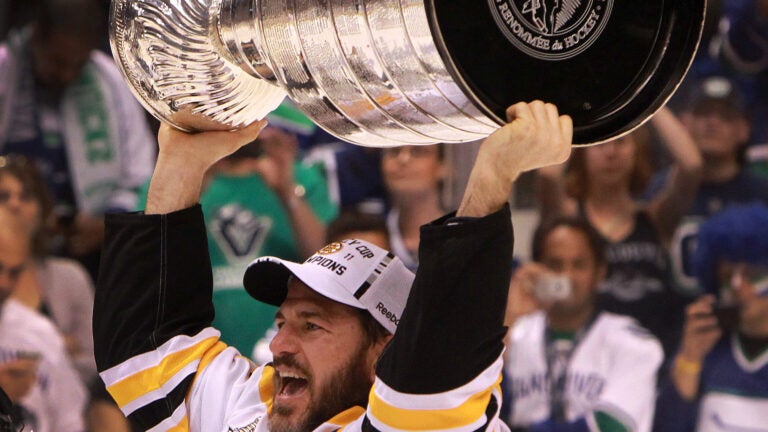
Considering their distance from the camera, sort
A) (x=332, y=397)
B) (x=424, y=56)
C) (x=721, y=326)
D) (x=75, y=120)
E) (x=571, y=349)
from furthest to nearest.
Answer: (x=75, y=120), (x=571, y=349), (x=721, y=326), (x=332, y=397), (x=424, y=56)

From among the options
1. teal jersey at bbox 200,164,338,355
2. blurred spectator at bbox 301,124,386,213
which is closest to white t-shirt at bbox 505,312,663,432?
blurred spectator at bbox 301,124,386,213

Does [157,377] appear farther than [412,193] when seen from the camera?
No

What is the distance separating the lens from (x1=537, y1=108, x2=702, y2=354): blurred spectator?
11.2 feet

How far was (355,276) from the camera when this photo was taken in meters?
1.78

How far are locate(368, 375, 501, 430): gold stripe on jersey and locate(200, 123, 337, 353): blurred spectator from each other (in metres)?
1.99

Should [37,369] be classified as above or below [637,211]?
below

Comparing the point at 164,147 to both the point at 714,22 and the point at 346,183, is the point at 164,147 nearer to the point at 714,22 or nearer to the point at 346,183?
the point at 346,183

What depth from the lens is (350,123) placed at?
1568mm

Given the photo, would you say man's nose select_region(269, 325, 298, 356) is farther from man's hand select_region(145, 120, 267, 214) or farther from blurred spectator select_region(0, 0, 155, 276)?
blurred spectator select_region(0, 0, 155, 276)

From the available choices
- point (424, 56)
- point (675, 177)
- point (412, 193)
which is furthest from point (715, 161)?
point (424, 56)

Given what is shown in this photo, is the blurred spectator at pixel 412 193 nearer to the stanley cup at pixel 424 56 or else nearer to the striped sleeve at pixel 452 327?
the stanley cup at pixel 424 56

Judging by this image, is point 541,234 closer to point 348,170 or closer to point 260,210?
point 348,170

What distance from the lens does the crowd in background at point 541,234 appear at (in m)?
3.37

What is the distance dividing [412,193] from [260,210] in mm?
434
